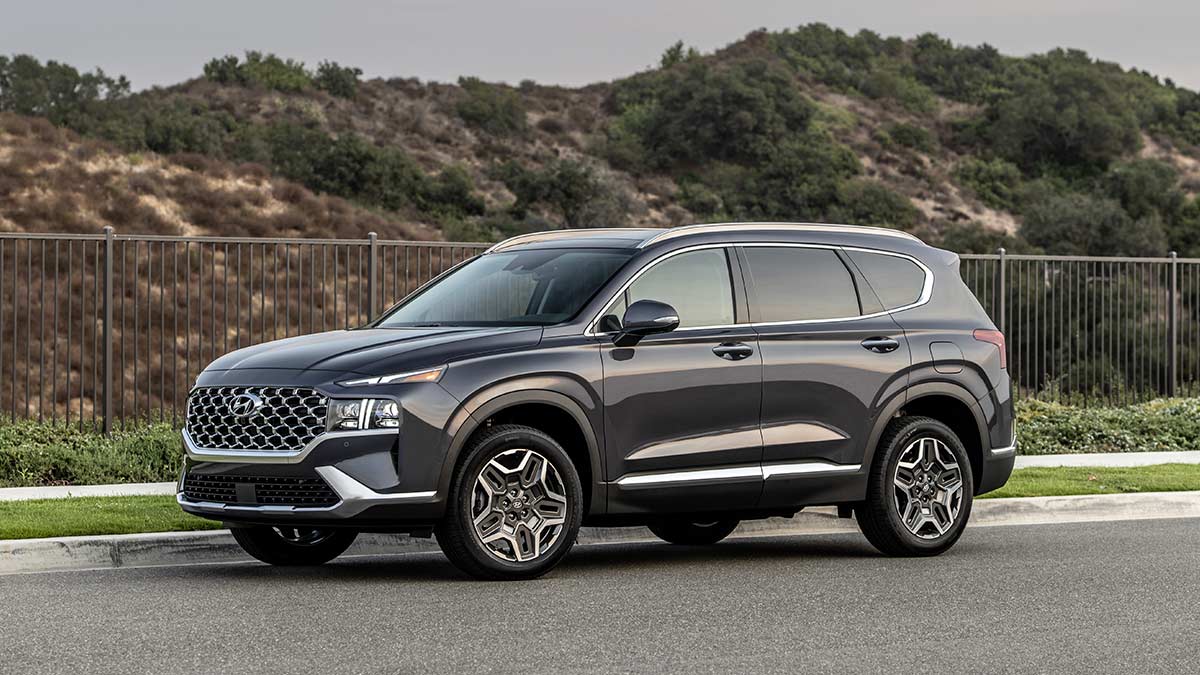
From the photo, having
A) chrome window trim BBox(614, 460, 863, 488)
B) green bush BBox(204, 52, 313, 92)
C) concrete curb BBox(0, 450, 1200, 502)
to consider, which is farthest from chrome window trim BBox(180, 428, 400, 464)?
green bush BBox(204, 52, 313, 92)

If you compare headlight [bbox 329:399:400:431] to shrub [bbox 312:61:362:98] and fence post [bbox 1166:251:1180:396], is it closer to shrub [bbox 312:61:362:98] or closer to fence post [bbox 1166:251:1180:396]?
fence post [bbox 1166:251:1180:396]

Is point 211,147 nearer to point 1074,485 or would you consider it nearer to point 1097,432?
point 1097,432

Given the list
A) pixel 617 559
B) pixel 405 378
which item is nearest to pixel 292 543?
pixel 405 378

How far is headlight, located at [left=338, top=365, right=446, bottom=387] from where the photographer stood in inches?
359

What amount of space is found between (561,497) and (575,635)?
1664mm

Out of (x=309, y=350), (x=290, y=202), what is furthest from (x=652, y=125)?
(x=309, y=350)

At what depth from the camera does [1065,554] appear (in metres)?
11.2

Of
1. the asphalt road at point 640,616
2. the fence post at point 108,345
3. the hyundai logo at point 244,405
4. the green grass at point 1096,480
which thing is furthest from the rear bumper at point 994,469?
the fence post at point 108,345

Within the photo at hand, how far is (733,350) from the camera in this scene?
10289 mm

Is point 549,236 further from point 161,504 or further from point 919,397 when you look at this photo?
point 161,504

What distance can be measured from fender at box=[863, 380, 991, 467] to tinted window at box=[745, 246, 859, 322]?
24.6 inches

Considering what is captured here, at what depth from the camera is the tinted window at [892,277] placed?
11.3 meters

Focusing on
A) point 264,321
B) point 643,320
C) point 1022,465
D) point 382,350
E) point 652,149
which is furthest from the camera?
point 652,149

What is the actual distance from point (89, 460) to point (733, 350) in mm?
7178
